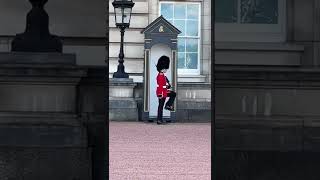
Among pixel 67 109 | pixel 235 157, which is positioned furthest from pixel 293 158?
pixel 67 109

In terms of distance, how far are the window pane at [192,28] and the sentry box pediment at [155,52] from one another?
245 centimetres

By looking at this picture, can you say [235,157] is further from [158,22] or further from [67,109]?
[158,22]

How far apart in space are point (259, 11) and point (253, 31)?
0.16 m

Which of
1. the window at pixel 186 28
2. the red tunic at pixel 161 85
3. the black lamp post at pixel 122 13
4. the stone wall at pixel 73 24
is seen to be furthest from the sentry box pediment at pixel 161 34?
the stone wall at pixel 73 24

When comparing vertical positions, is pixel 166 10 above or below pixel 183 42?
above

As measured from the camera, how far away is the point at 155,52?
63.0 ft

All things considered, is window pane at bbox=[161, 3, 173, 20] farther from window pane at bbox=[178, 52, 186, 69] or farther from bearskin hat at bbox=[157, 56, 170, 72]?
bearskin hat at bbox=[157, 56, 170, 72]

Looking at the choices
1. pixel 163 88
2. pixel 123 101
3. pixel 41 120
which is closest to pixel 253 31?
pixel 41 120

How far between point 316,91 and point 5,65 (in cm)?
231

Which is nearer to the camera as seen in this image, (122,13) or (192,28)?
(122,13)

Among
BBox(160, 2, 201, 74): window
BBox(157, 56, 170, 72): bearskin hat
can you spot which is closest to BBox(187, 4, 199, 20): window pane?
BBox(160, 2, 201, 74): window

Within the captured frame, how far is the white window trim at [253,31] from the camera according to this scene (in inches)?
222

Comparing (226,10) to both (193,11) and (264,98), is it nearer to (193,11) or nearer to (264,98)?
(264,98)

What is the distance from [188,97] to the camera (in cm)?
2020
